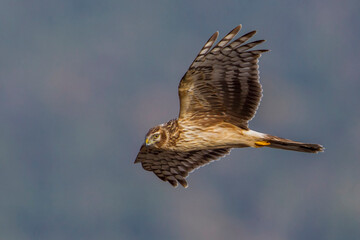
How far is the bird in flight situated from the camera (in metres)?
13.1

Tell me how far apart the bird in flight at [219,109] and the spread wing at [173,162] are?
1.77 meters

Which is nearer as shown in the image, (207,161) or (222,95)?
(222,95)

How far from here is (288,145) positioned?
44.7ft

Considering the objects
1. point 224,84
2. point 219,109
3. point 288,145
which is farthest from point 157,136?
point 288,145

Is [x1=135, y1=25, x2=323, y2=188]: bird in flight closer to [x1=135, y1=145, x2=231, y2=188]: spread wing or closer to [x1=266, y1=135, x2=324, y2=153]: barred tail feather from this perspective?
[x1=266, y1=135, x2=324, y2=153]: barred tail feather

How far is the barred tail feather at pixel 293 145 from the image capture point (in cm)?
1353

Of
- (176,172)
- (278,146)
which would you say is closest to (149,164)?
(176,172)

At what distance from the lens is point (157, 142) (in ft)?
45.2

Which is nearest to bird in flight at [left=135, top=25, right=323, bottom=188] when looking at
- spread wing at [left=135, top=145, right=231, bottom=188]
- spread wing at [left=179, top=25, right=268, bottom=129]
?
spread wing at [left=179, top=25, right=268, bottom=129]

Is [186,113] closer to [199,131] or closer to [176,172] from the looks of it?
[199,131]

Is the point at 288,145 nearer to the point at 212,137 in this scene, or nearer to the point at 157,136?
the point at 212,137

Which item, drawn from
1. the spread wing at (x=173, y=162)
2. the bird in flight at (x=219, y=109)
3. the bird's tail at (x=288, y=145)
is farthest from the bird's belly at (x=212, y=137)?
the spread wing at (x=173, y=162)

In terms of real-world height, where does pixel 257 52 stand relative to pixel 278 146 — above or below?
above

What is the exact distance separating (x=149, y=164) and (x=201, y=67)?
3872 mm
